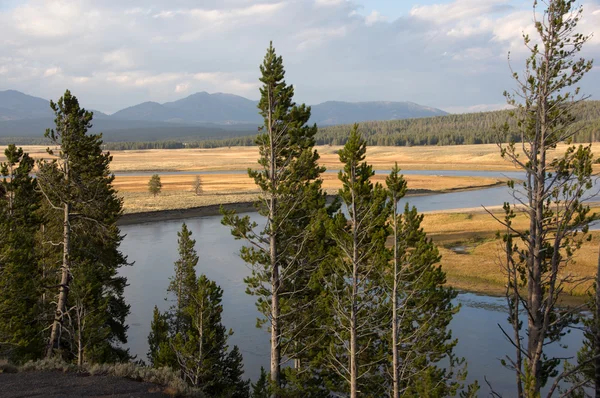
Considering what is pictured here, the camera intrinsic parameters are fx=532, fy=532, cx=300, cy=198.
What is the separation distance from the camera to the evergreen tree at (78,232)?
1934 centimetres

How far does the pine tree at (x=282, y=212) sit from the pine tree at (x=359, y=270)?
1391 mm

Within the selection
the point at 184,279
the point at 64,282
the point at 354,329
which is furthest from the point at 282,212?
the point at 184,279

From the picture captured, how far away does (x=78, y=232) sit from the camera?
21.4 meters

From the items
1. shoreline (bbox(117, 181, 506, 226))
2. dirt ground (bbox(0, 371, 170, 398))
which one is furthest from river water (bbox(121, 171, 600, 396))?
shoreline (bbox(117, 181, 506, 226))

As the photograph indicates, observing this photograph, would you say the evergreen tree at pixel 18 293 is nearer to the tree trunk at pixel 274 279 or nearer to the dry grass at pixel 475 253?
the tree trunk at pixel 274 279

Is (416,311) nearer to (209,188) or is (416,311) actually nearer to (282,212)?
(282,212)

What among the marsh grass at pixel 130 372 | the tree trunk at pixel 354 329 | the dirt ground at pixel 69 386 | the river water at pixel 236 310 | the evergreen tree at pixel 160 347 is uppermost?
the tree trunk at pixel 354 329

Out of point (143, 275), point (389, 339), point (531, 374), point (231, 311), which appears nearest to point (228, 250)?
point (143, 275)

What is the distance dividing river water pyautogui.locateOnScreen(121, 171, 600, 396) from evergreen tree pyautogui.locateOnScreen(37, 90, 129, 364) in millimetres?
5719

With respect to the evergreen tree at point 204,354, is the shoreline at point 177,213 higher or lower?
lower

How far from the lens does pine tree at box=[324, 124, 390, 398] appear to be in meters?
15.8

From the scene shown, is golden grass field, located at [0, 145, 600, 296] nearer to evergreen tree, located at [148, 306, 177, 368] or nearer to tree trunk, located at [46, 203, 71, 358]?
evergreen tree, located at [148, 306, 177, 368]

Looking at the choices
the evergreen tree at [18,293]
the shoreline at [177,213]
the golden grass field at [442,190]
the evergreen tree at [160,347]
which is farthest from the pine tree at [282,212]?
the shoreline at [177,213]

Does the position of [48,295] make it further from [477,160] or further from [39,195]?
[477,160]
